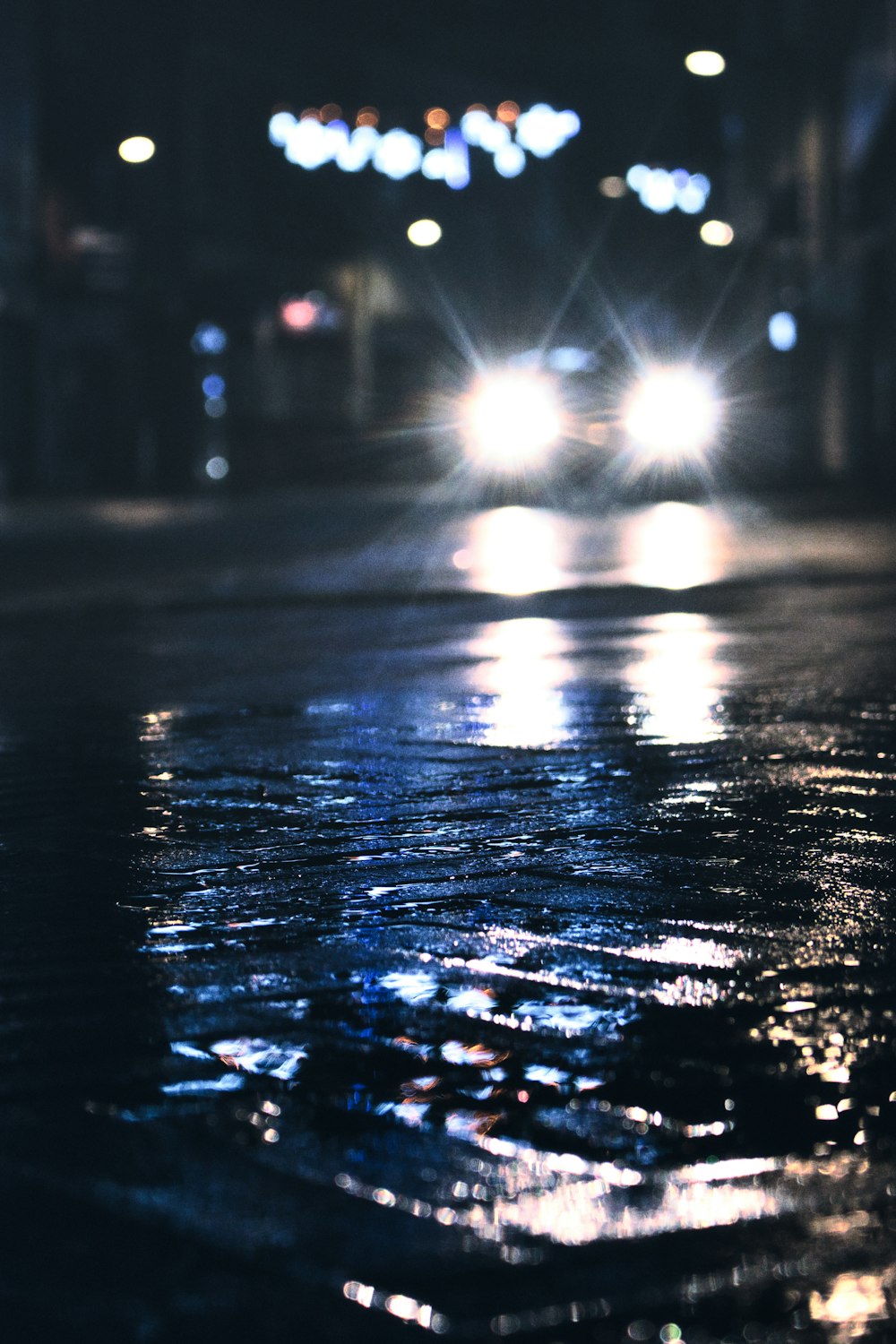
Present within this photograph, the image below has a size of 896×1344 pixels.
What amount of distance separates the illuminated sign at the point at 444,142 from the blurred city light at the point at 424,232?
1256 mm

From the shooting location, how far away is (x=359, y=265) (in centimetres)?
5162

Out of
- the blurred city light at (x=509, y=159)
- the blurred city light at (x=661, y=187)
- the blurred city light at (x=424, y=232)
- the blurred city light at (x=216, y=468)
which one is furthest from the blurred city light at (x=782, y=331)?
the blurred city light at (x=216, y=468)

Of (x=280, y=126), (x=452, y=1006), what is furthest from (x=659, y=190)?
(x=452, y=1006)

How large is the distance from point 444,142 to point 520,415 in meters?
16.7

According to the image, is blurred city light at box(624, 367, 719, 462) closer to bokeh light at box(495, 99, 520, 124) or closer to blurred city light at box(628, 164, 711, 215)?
blurred city light at box(628, 164, 711, 215)

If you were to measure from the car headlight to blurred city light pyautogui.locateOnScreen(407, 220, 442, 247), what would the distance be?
48.2 feet

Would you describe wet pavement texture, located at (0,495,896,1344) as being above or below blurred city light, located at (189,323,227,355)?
below

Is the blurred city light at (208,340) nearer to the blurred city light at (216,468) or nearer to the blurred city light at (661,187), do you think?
the blurred city light at (216,468)

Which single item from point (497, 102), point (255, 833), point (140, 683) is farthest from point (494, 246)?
point (255, 833)

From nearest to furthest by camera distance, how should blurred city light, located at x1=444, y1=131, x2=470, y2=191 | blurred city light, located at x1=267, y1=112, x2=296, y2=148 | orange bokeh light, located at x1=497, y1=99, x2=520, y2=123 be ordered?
1. blurred city light, located at x1=267, y1=112, x2=296, y2=148
2. blurred city light, located at x1=444, y1=131, x2=470, y2=191
3. orange bokeh light, located at x1=497, y1=99, x2=520, y2=123

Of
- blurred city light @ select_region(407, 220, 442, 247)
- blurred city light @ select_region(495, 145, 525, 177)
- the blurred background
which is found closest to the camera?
the blurred background

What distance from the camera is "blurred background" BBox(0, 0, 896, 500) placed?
40.5 m

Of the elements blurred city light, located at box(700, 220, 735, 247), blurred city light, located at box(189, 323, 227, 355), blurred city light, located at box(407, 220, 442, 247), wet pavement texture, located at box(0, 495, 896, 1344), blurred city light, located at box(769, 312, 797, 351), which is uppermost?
blurred city light, located at box(700, 220, 735, 247)

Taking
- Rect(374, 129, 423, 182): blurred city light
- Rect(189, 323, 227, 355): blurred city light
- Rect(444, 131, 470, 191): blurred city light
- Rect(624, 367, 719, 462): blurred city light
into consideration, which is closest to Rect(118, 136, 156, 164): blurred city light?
Rect(189, 323, 227, 355): blurred city light
